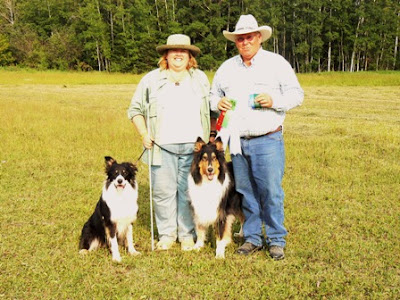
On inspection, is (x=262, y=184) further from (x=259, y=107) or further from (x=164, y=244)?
(x=164, y=244)

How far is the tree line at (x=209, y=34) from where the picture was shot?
45031 mm

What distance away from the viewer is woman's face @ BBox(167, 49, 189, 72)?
4371 mm

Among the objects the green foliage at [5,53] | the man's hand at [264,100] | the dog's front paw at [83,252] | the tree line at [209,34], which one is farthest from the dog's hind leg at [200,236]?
the green foliage at [5,53]

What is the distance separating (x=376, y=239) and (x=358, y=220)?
2.15 ft

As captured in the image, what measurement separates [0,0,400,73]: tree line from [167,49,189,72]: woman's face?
41383 mm

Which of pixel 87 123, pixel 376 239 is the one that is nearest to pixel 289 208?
pixel 376 239

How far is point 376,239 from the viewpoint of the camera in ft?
15.9

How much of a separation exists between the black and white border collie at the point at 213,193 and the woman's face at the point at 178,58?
883mm

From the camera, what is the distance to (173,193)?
471 cm

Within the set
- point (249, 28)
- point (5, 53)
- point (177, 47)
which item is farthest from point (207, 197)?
point (5, 53)

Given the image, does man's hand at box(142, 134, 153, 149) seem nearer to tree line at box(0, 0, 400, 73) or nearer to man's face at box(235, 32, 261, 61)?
man's face at box(235, 32, 261, 61)

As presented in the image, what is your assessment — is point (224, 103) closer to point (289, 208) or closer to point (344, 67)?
point (289, 208)

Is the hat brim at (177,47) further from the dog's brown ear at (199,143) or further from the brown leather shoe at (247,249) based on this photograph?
the brown leather shoe at (247,249)

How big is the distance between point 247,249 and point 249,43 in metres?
2.30
